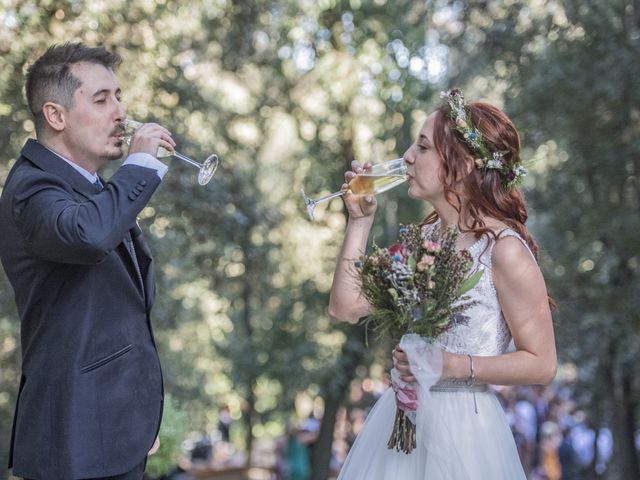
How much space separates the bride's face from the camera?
331 centimetres

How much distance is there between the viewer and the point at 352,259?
139 inches

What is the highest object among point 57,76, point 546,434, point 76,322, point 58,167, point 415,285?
point 57,76

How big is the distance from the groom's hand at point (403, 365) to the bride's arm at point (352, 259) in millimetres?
587

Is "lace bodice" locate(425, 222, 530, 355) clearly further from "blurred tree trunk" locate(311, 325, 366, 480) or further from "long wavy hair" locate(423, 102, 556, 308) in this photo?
"blurred tree trunk" locate(311, 325, 366, 480)

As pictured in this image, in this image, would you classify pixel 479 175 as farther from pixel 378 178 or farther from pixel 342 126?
pixel 342 126

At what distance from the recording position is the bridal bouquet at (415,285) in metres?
2.84

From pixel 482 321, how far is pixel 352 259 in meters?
0.65

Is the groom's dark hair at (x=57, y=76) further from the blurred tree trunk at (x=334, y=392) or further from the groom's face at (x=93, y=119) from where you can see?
the blurred tree trunk at (x=334, y=392)

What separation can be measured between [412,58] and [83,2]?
13.6 ft

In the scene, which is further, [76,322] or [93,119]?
[93,119]

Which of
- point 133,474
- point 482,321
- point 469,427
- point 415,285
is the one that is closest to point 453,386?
point 469,427

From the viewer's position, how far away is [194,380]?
19797 mm

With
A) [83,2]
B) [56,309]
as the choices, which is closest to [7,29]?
[83,2]

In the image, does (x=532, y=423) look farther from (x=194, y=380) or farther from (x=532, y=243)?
(x=532, y=243)
